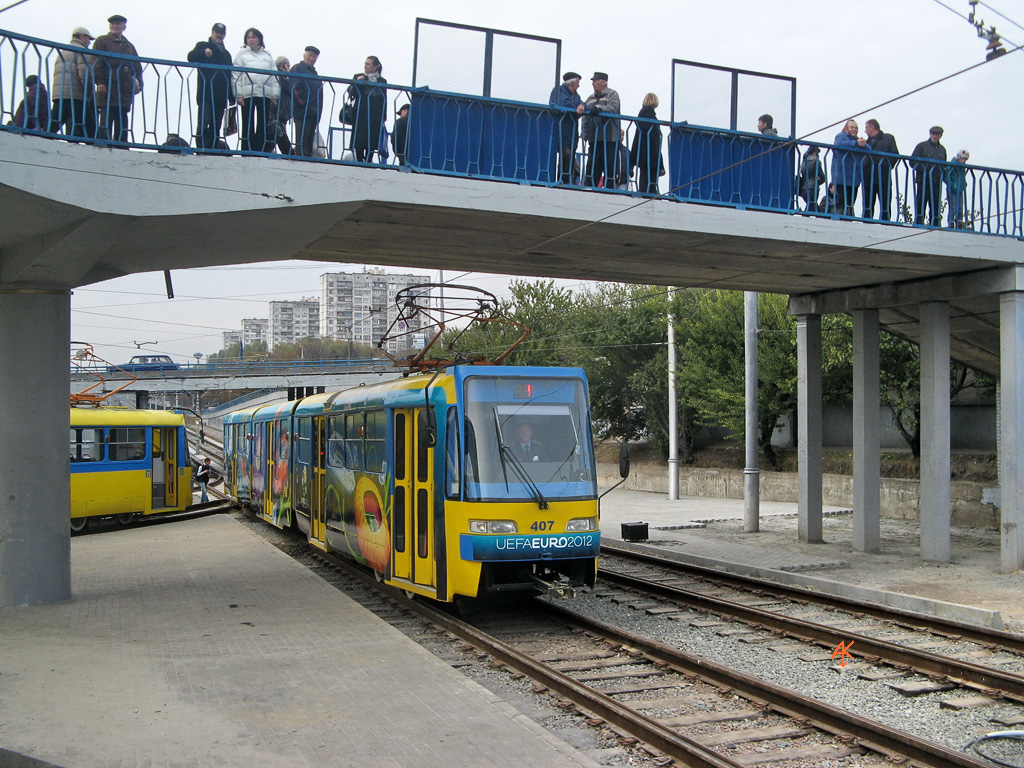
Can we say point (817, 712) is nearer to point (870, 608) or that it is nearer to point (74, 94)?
point (870, 608)

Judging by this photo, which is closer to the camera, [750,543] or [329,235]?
[329,235]

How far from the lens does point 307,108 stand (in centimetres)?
1096

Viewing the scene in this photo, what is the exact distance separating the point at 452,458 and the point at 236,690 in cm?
322

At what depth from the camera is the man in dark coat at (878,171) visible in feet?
47.2

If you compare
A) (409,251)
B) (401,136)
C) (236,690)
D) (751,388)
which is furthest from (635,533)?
(236,690)

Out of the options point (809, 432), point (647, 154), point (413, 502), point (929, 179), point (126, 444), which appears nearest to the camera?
point (413, 502)

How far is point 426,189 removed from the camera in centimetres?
1095

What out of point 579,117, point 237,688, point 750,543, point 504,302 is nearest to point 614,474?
point 504,302

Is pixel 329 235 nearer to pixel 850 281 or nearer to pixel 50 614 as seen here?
pixel 50 614

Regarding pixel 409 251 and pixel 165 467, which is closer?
pixel 409 251

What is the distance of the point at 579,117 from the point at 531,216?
1724mm

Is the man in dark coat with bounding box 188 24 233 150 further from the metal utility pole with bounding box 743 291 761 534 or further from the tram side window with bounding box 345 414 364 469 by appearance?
the metal utility pole with bounding box 743 291 761 534

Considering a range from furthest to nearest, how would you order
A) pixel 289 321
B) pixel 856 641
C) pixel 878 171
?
pixel 289 321 < pixel 878 171 < pixel 856 641

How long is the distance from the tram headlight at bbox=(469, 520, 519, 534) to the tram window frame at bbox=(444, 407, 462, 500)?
37 centimetres
